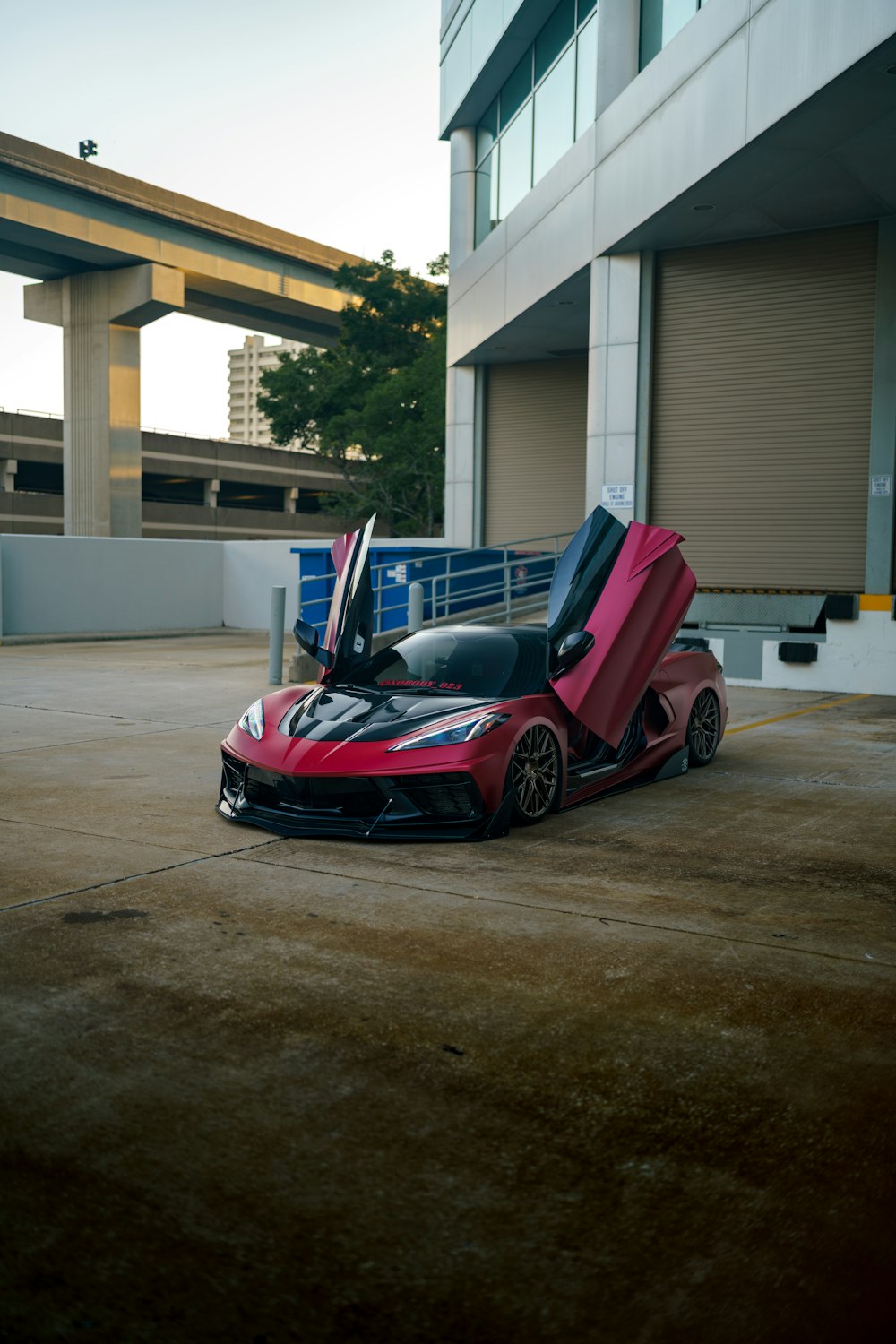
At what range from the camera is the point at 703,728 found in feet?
29.9

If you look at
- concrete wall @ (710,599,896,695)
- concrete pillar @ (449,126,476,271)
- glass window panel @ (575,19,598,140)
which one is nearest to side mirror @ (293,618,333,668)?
concrete wall @ (710,599,896,695)

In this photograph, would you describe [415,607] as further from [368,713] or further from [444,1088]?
[444,1088]

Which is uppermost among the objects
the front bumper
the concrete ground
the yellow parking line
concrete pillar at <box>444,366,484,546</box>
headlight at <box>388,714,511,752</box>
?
concrete pillar at <box>444,366,484,546</box>

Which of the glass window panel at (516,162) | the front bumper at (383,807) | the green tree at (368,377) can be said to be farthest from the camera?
the green tree at (368,377)

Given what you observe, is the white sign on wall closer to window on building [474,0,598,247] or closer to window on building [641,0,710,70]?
window on building [474,0,598,247]

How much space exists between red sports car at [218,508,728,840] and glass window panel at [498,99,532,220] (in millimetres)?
16902

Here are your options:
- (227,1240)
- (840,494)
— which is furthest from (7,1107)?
(840,494)

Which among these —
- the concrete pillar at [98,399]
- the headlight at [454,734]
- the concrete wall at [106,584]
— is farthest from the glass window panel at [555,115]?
the concrete pillar at [98,399]

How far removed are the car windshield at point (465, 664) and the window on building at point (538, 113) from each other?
13331mm

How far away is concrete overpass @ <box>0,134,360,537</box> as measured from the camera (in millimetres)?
36719

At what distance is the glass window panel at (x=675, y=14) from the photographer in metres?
15.7

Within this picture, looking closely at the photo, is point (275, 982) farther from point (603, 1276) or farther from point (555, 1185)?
point (603, 1276)

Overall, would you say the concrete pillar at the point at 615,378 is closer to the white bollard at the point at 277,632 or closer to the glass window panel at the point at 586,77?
the glass window panel at the point at 586,77

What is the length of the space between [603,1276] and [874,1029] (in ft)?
5.73
